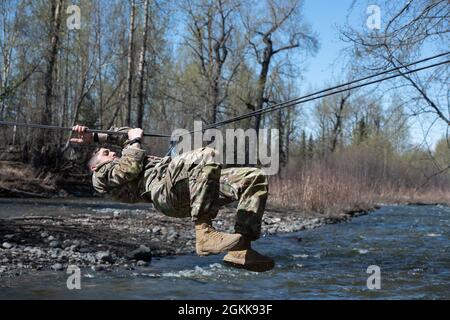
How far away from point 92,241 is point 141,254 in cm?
137

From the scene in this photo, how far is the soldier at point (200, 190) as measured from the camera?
4934mm

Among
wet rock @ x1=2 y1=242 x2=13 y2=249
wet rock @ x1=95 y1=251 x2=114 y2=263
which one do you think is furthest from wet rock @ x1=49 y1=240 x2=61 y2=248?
wet rock @ x1=95 y1=251 x2=114 y2=263

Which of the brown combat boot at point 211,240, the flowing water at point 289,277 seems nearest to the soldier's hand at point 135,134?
the brown combat boot at point 211,240

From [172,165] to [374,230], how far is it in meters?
14.6

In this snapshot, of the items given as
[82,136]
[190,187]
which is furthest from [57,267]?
[190,187]

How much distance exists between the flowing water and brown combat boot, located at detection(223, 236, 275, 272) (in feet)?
12.4

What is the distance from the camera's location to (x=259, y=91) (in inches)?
1570

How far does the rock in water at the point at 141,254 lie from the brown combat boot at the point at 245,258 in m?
6.42

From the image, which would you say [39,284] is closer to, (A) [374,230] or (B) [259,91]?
(A) [374,230]

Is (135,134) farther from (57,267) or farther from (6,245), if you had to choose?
(6,245)

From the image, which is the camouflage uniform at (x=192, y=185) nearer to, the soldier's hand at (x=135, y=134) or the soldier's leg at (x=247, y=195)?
the soldier's leg at (x=247, y=195)

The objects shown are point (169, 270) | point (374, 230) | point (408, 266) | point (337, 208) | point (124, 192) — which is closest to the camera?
point (124, 192)

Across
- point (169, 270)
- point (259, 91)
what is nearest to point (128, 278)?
→ point (169, 270)
